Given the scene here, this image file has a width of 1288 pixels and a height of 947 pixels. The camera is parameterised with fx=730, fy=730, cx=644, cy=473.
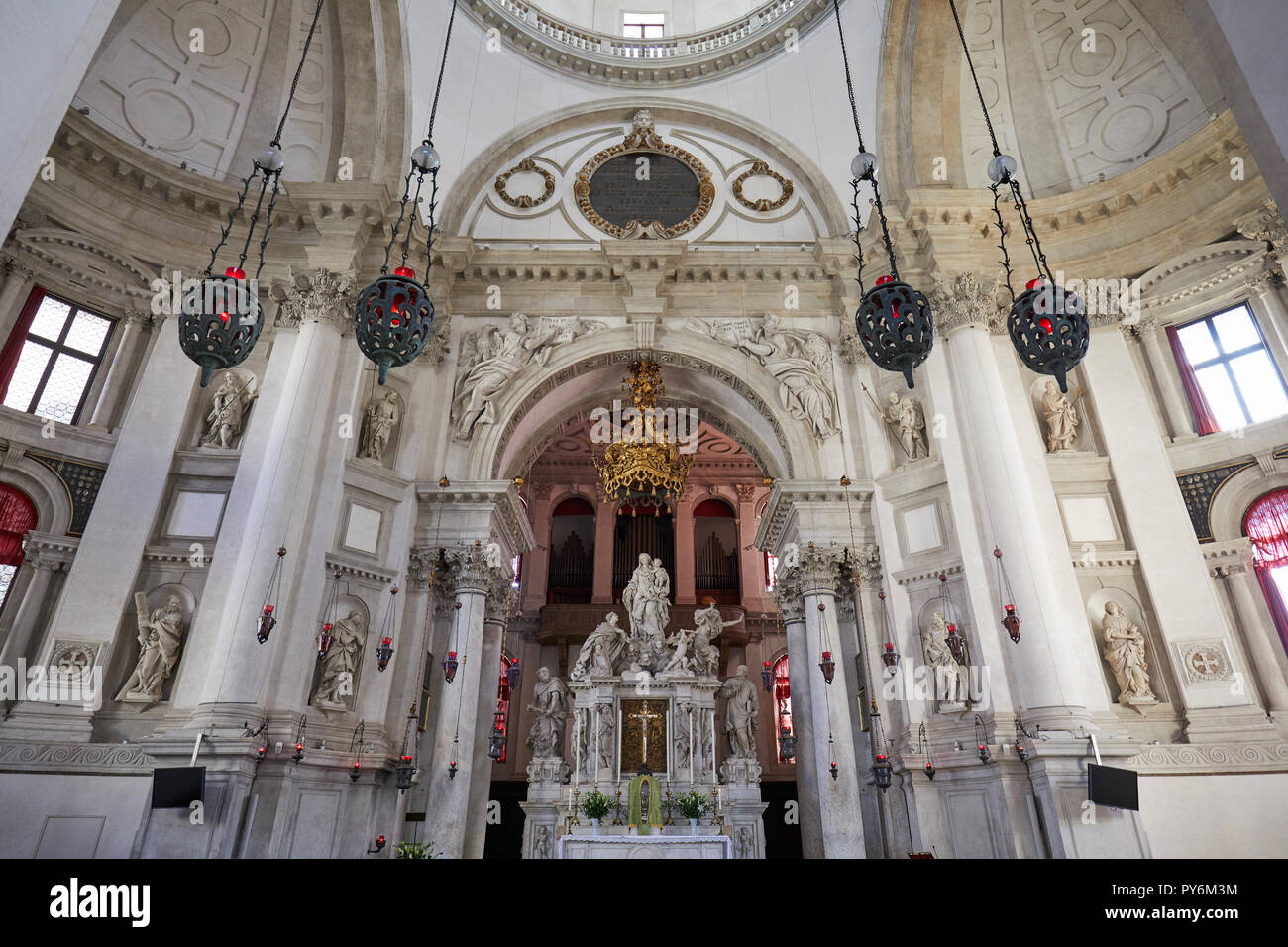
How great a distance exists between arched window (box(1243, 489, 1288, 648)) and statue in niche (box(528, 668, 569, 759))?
11787mm

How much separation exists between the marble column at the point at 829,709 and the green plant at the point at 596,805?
3308mm

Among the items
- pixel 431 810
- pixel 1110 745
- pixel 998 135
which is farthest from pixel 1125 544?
pixel 431 810

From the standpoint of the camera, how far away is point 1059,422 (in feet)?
38.9

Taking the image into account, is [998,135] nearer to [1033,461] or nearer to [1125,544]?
[1033,461]

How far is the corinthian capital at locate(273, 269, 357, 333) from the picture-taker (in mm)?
12164

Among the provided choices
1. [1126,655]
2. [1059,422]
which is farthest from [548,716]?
[1059,422]

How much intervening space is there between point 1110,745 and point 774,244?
1098 centimetres

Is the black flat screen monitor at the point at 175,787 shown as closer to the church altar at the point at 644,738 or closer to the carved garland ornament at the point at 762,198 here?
the church altar at the point at 644,738

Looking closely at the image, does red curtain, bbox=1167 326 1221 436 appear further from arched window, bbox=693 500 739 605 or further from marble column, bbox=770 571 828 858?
arched window, bbox=693 500 739 605

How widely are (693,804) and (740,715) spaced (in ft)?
10.1

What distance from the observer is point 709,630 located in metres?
15.3

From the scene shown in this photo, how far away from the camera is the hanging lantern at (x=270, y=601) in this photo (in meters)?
9.41

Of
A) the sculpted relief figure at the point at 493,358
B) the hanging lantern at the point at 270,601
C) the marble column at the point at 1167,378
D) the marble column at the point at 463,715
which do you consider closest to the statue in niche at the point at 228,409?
the hanging lantern at the point at 270,601
